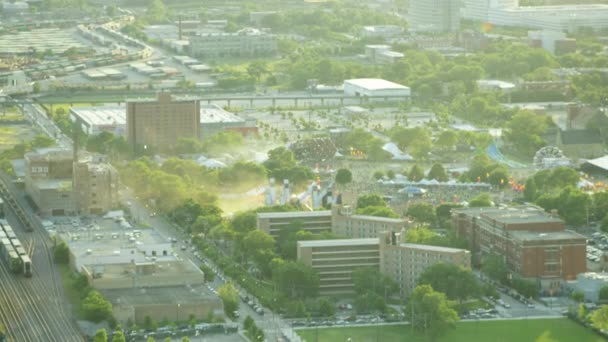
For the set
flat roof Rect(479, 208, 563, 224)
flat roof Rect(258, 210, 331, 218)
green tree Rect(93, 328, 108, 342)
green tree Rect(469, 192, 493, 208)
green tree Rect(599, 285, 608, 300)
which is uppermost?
flat roof Rect(479, 208, 563, 224)

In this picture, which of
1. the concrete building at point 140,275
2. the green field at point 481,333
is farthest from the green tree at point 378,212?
the green field at point 481,333

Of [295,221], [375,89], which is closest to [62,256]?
[295,221]

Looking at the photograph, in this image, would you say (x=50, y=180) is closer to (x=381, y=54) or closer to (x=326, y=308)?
(x=326, y=308)

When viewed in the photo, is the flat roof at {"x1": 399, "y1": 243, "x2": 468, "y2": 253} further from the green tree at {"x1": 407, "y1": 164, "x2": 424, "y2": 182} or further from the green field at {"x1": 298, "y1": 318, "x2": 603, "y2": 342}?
the green tree at {"x1": 407, "y1": 164, "x2": 424, "y2": 182}

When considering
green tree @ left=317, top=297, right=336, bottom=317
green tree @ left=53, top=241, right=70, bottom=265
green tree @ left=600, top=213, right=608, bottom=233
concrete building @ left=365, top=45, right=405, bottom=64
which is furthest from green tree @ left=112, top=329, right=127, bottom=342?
concrete building @ left=365, top=45, right=405, bottom=64

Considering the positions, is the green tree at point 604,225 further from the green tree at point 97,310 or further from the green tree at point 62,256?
the green tree at point 97,310

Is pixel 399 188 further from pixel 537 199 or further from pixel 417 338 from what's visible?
pixel 417 338

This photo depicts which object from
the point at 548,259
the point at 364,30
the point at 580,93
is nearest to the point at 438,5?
the point at 364,30
